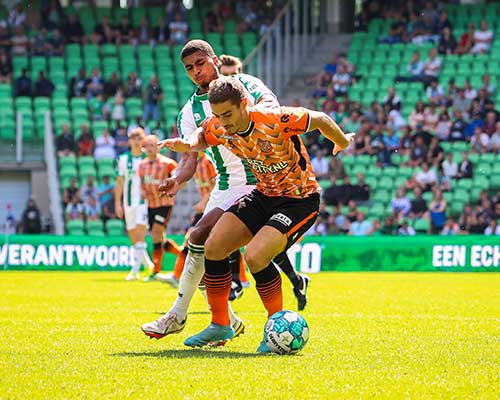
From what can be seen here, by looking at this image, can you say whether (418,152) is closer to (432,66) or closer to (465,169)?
(465,169)

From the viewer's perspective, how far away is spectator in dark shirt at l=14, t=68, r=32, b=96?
92.4 ft

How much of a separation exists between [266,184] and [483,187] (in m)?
16.3

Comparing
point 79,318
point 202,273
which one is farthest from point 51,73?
point 202,273

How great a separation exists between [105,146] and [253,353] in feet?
60.7

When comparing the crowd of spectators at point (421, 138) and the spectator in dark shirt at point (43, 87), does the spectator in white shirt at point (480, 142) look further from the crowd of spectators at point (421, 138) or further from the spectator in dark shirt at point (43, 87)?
the spectator in dark shirt at point (43, 87)

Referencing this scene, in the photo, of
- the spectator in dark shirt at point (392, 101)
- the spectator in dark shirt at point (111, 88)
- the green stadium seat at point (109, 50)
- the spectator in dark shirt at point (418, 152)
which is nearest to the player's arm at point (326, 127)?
the spectator in dark shirt at point (418, 152)

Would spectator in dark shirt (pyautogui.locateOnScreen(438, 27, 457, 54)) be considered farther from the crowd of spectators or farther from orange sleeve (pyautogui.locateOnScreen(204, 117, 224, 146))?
orange sleeve (pyautogui.locateOnScreen(204, 117, 224, 146))

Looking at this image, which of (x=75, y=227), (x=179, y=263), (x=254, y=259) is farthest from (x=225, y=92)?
(x=75, y=227)

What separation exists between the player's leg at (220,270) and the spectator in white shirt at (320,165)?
16046mm

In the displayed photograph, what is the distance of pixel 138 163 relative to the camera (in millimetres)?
18031

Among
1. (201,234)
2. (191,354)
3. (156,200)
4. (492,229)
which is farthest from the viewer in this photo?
(492,229)

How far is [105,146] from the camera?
25.8 metres

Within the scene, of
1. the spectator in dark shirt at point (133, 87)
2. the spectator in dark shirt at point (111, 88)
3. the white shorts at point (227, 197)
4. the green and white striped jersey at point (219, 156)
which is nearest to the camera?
the white shorts at point (227, 197)

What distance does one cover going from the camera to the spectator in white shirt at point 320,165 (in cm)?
2422
